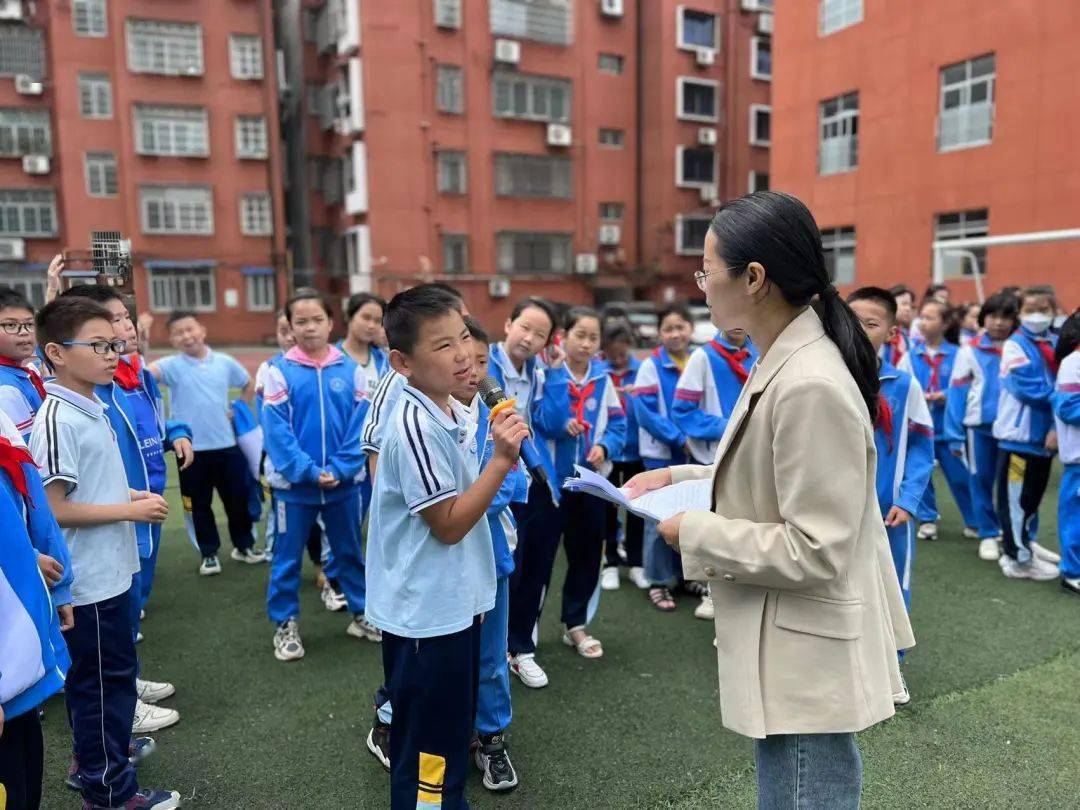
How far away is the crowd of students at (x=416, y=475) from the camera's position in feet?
6.79

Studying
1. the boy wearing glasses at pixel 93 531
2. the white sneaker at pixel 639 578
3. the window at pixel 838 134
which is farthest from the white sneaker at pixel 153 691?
the window at pixel 838 134

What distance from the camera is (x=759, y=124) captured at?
28.5 m

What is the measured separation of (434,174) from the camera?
24.5 meters

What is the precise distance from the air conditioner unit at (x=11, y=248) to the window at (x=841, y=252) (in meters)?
23.0

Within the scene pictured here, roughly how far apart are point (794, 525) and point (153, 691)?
2983mm

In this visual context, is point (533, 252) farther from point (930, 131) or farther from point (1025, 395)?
point (1025, 395)

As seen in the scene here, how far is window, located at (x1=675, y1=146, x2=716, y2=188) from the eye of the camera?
2711 centimetres

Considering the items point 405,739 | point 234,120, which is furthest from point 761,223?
point 234,120

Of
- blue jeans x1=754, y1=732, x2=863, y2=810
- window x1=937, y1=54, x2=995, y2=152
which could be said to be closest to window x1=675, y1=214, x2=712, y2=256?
window x1=937, y1=54, x2=995, y2=152

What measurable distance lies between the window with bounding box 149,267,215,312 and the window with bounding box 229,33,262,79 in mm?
6165

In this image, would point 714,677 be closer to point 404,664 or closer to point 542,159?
point 404,664

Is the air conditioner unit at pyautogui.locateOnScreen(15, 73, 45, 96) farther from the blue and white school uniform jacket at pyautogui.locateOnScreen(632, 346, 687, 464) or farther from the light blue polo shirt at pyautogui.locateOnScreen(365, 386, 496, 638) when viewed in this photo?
the light blue polo shirt at pyautogui.locateOnScreen(365, 386, 496, 638)

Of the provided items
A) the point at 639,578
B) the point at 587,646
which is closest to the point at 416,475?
the point at 587,646

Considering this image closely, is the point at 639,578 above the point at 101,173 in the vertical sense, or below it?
below
